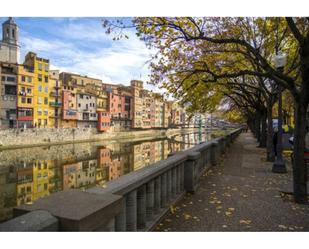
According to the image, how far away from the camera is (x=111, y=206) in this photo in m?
2.41

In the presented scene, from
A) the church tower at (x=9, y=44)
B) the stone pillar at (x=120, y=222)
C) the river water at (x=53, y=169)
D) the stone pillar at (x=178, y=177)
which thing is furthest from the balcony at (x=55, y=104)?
Result: the stone pillar at (x=120, y=222)

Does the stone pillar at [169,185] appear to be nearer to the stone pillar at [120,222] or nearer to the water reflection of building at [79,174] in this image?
the stone pillar at [120,222]

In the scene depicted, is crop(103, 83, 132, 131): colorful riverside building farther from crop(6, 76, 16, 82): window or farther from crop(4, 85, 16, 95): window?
crop(6, 76, 16, 82): window

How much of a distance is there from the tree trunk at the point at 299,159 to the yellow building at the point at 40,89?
54.0m

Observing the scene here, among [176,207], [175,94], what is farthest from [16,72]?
[176,207]

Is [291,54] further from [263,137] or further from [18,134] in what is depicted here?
[18,134]

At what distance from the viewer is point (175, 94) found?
548 inches

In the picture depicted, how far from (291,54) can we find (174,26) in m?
9.80

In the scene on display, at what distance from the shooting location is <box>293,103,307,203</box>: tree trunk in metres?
6.00

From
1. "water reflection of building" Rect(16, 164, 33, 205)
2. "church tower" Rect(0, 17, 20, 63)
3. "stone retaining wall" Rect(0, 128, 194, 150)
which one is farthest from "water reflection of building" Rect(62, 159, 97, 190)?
"church tower" Rect(0, 17, 20, 63)

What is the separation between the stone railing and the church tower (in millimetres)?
68556

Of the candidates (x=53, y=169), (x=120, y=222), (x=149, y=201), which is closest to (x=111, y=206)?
(x=120, y=222)

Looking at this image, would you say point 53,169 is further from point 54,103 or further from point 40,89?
point 40,89

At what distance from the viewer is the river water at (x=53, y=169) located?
24.9 meters
